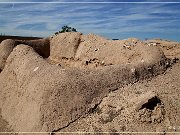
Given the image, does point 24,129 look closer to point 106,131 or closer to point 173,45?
point 106,131

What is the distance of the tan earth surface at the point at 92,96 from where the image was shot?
814 centimetres

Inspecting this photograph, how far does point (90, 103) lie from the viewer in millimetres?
8609

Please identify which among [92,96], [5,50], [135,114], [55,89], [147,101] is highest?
[5,50]

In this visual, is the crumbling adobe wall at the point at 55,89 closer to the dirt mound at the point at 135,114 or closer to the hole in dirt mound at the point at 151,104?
the dirt mound at the point at 135,114

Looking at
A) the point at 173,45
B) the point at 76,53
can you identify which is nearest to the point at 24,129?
the point at 76,53

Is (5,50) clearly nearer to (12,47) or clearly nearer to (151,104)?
(12,47)

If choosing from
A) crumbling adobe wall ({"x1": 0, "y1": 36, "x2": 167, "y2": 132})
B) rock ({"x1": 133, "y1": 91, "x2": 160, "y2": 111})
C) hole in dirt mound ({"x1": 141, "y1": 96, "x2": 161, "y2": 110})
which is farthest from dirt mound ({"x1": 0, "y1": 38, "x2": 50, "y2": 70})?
hole in dirt mound ({"x1": 141, "y1": 96, "x2": 161, "y2": 110})

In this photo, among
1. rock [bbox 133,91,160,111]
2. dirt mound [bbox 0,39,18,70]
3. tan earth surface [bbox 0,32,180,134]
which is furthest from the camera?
dirt mound [bbox 0,39,18,70]

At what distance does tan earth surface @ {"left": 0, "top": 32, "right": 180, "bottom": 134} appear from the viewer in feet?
26.7

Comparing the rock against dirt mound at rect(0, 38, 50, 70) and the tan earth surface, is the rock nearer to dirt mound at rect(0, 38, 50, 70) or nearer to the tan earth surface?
the tan earth surface

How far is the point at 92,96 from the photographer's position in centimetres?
880

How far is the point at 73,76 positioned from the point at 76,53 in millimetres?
6828

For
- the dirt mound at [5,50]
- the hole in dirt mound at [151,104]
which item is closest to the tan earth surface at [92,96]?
the hole in dirt mound at [151,104]

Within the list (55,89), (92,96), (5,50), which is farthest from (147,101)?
(5,50)
